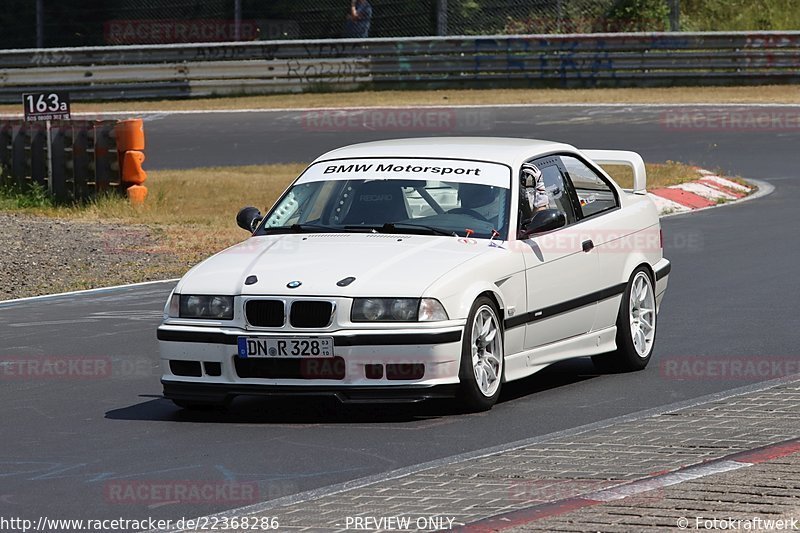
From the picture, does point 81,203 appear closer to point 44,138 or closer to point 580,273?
point 44,138

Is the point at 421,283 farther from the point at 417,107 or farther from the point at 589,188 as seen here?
the point at 417,107

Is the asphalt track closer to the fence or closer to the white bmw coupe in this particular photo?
the white bmw coupe

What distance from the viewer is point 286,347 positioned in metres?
8.14

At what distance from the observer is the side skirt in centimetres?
891

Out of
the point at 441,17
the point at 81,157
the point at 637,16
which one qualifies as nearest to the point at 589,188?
the point at 81,157

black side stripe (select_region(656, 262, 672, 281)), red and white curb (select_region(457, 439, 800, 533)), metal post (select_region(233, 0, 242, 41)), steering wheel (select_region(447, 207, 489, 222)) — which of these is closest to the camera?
red and white curb (select_region(457, 439, 800, 533))

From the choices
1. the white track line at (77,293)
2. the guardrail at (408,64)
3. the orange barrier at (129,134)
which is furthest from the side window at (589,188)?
the guardrail at (408,64)

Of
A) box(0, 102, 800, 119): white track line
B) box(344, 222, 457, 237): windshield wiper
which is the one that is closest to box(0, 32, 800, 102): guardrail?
box(0, 102, 800, 119): white track line

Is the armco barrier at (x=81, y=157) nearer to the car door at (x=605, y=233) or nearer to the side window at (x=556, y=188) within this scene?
the car door at (x=605, y=233)

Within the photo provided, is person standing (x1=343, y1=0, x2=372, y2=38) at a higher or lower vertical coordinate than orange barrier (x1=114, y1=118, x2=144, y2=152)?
higher

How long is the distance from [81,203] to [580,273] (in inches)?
499

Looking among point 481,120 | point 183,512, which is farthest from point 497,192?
point 481,120

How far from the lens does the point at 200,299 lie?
8.39 meters

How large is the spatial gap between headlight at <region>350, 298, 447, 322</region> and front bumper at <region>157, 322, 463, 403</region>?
7cm
